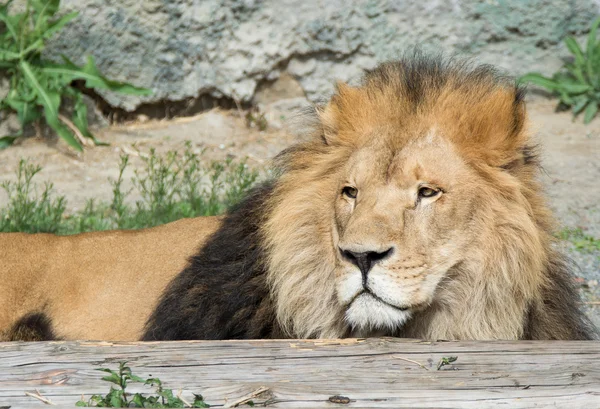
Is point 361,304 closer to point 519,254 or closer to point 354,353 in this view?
point 354,353

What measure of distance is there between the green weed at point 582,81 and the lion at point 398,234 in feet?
15.3

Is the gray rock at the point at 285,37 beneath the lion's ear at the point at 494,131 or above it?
beneath

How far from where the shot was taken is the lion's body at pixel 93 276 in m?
4.05

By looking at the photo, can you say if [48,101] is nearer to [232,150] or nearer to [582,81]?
[232,150]

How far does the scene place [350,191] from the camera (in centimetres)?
307

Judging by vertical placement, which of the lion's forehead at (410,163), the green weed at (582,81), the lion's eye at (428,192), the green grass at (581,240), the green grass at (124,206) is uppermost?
the lion's forehead at (410,163)

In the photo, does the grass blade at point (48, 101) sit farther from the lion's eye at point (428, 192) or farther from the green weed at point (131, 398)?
the green weed at point (131, 398)

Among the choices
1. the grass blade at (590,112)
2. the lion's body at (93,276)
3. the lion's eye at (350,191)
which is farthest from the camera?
the grass blade at (590,112)

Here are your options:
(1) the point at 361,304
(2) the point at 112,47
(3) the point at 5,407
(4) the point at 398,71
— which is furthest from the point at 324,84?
(3) the point at 5,407

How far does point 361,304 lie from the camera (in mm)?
2771

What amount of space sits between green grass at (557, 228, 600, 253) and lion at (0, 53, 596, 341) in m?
2.20

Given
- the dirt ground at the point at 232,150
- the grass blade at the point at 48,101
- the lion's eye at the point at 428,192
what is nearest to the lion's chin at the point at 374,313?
the lion's eye at the point at 428,192

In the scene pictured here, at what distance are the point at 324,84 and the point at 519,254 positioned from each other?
5.25 meters

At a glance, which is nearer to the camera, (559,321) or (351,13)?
(559,321)
